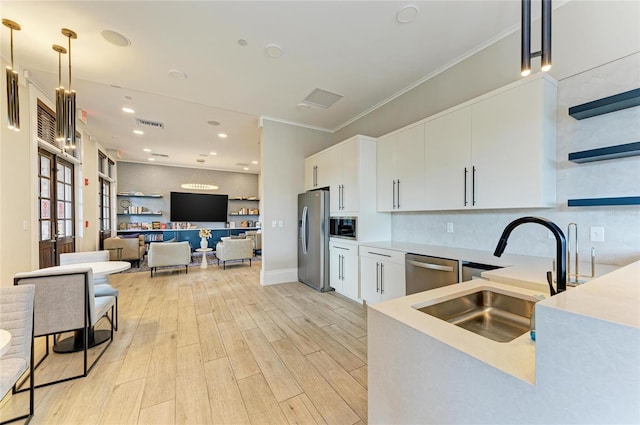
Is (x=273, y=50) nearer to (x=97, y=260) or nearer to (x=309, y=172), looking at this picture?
(x=309, y=172)

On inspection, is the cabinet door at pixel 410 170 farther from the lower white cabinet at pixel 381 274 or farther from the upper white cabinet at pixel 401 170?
the lower white cabinet at pixel 381 274

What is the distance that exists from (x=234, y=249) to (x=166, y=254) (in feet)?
4.56

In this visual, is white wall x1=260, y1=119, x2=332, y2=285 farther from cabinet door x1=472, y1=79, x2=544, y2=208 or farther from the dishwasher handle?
cabinet door x1=472, y1=79, x2=544, y2=208

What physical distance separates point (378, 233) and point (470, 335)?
293 cm

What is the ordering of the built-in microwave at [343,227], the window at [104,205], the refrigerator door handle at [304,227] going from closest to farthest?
1. the built-in microwave at [343,227]
2. the refrigerator door handle at [304,227]
3. the window at [104,205]

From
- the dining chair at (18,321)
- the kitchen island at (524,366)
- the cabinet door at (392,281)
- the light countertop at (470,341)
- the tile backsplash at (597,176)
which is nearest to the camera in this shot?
the kitchen island at (524,366)

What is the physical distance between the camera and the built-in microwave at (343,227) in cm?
371

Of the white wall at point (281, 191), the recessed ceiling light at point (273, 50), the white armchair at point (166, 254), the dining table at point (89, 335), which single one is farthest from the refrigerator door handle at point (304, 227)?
the white armchair at point (166, 254)

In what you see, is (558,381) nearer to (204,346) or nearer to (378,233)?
(204,346)

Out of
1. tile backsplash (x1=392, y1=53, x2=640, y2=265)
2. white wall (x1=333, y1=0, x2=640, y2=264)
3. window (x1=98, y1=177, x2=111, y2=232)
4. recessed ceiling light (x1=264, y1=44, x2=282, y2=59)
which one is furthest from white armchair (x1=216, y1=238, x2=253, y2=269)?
tile backsplash (x1=392, y1=53, x2=640, y2=265)

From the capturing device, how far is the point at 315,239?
14.0ft

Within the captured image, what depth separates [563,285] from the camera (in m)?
0.94

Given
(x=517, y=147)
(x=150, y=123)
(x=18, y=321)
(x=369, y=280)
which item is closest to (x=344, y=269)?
(x=369, y=280)

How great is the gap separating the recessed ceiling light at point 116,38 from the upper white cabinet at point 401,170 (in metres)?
3.14
